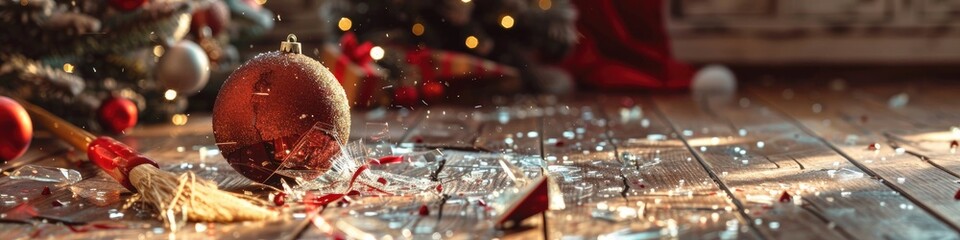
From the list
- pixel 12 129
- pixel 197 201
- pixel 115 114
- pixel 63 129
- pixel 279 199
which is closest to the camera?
pixel 197 201

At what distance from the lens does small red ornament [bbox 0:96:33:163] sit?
179cm

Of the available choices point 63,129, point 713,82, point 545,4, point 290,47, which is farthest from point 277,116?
point 713,82

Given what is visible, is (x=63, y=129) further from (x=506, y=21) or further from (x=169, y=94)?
(x=506, y=21)

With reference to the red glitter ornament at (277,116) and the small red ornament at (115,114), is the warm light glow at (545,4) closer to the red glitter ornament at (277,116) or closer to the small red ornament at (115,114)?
the small red ornament at (115,114)

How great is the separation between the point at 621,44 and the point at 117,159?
264 centimetres

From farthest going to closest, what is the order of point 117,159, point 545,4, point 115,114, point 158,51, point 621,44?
point 621,44
point 545,4
point 158,51
point 115,114
point 117,159

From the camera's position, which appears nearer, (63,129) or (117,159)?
(117,159)

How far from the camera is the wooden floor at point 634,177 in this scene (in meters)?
1.26

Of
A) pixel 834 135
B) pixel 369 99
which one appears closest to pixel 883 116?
pixel 834 135

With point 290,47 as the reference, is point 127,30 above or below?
above

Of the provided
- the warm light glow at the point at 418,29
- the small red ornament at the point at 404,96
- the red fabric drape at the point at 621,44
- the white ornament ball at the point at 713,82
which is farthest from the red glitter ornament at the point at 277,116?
the red fabric drape at the point at 621,44

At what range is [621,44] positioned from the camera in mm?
3947

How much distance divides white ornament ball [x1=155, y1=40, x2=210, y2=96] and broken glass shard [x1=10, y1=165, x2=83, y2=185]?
75 cm

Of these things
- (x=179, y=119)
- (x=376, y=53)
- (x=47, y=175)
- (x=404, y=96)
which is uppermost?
(x=376, y=53)
